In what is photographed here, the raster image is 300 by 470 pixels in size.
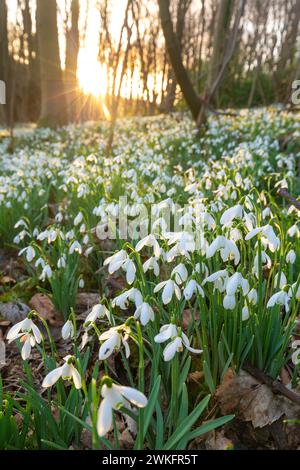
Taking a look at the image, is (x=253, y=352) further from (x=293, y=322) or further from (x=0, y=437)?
(x=0, y=437)

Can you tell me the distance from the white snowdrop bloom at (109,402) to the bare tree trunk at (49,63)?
13.3m

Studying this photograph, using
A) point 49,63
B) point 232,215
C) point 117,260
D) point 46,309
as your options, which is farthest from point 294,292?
point 49,63

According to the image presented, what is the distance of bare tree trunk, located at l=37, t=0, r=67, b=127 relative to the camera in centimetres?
1246

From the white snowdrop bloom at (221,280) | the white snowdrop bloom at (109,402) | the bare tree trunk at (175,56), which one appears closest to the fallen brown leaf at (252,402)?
the white snowdrop bloom at (221,280)

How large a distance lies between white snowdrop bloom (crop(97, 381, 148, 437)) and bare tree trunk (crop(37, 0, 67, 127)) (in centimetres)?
1330

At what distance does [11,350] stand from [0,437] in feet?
3.22

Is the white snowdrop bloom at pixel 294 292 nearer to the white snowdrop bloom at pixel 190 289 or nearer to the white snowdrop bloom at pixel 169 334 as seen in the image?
the white snowdrop bloom at pixel 190 289

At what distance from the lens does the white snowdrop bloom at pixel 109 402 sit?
99 cm

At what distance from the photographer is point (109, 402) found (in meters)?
1.00

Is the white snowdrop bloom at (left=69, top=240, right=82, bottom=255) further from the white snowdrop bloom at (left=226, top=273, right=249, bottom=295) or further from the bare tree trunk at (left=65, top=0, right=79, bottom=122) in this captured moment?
the bare tree trunk at (left=65, top=0, right=79, bottom=122)

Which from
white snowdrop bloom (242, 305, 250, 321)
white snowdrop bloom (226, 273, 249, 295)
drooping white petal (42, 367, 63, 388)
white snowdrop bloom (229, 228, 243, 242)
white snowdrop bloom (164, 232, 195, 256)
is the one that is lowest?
drooping white petal (42, 367, 63, 388)

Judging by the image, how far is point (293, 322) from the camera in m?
1.67

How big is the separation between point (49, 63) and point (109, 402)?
1334 centimetres

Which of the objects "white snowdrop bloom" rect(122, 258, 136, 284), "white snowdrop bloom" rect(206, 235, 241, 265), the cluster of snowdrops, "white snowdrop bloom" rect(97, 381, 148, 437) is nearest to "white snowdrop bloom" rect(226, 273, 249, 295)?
the cluster of snowdrops
